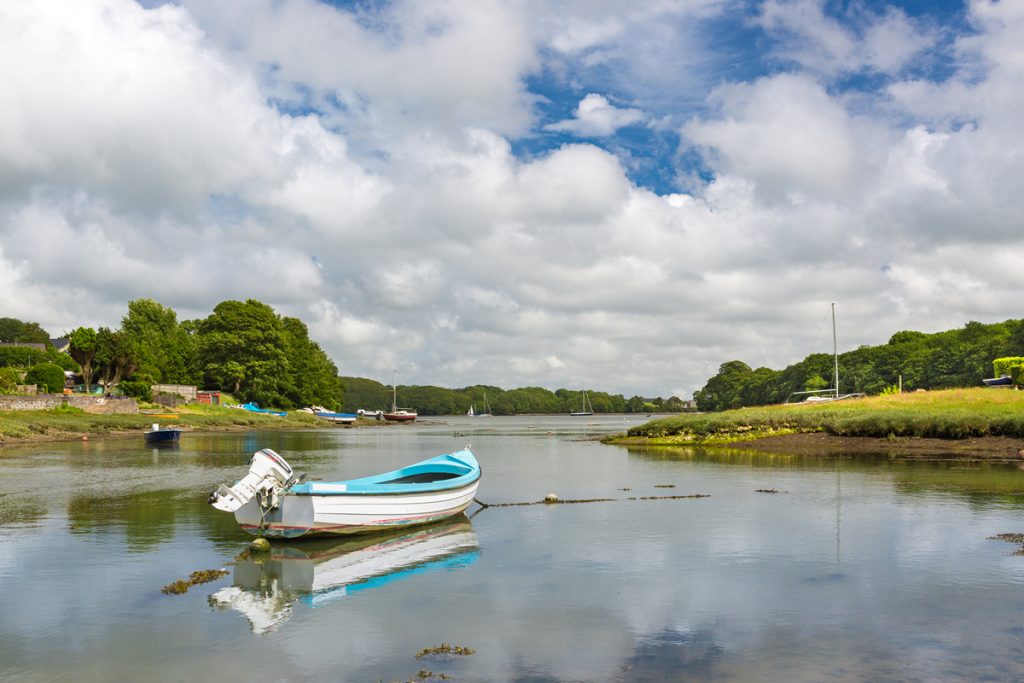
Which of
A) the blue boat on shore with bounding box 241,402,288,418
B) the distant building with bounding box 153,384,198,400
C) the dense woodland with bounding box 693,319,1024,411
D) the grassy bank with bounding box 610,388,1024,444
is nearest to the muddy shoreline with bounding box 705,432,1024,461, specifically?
the grassy bank with bounding box 610,388,1024,444

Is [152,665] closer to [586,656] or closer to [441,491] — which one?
[586,656]

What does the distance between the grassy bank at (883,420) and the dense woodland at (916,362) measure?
34071 mm

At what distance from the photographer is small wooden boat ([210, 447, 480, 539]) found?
17.4 metres

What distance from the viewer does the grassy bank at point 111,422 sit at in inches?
2323

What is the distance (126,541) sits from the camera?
18703 mm

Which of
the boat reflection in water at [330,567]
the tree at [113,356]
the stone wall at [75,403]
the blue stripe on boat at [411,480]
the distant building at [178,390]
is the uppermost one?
the tree at [113,356]

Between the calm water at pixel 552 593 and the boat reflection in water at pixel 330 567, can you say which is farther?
the boat reflection in water at pixel 330 567

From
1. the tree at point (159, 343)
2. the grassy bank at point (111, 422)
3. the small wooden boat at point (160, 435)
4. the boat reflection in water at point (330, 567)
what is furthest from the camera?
the tree at point (159, 343)

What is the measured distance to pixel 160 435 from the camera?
5981cm

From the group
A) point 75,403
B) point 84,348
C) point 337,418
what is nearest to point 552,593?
point 75,403

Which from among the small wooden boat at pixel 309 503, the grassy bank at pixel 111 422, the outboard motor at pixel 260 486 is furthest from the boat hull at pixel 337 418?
the outboard motor at pixel 260 486

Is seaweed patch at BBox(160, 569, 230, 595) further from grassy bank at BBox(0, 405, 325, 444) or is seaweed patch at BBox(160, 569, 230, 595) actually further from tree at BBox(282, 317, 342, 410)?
tree at BBox(282, 317, 342, 410)

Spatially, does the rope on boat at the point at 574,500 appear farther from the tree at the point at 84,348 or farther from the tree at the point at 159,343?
the tree at the point at 159,343

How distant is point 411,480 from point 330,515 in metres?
6.16
